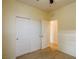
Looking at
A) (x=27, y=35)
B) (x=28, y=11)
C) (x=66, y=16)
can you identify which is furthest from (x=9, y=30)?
(x=66, y=16)

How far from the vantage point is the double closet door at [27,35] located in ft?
11.8

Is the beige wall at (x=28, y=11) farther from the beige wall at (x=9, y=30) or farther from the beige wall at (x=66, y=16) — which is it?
the beige wall at (x=9, y=30)

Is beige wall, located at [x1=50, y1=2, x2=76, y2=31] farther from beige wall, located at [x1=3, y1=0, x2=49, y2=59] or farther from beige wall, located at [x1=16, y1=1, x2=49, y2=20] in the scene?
beige wall, located at [x1=3, y1=0, x2=49, y2=59]

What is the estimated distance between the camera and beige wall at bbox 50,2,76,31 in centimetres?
358

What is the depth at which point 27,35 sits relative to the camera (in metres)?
4.00

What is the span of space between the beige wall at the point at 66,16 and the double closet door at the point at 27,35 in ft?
4.84

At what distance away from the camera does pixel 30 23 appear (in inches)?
165

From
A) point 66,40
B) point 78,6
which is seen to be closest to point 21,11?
point 66,40

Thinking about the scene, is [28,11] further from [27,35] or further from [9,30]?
[9,30]

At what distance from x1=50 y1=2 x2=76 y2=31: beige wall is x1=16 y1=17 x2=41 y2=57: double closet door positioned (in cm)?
147

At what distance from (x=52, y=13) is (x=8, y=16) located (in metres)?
3.74

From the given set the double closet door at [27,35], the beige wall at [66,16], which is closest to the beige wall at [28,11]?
the double closet door at [27,35]

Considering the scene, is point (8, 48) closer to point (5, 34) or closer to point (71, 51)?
point (5, 34)

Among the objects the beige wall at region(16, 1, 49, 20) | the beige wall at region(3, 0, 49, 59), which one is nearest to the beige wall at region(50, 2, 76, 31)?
the beige wall at region(16, 1, 49, 20)
